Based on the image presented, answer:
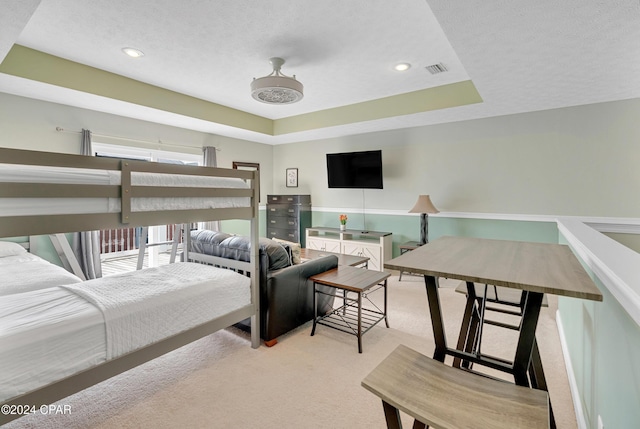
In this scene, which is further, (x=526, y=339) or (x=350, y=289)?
(x=350, y=289)

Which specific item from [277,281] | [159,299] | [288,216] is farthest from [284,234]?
[159,299]

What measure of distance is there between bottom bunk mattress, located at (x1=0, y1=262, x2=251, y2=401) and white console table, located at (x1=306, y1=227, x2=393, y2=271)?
2.82 metres

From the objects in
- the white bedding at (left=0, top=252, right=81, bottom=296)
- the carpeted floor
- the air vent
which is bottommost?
the carpeted floor

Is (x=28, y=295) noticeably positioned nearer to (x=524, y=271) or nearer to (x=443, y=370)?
(x=443, y=370)

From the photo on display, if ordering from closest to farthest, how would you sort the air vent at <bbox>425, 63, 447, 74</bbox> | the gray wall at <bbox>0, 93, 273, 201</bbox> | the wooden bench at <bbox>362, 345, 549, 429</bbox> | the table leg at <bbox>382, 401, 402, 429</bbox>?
1. the wooden bench at <bbox>362, 345, 549, 429</bbox>
2. the table leg at <bbox>382, 401, 402, 429</bbox>
3. the air vent at <bbox>425, 63, 447, 74</bbox>
4. the gray wall at <bbox>0, 93, 273, 201</bbox>

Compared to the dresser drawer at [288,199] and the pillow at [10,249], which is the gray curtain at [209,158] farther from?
the pillow at [10,249]

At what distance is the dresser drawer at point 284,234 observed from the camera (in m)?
5.76

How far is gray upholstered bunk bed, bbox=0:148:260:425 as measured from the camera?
4.50 ft

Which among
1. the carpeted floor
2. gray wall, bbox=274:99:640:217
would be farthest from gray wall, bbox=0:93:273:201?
the carpeted floor

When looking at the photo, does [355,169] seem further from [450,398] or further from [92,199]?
[450,398]

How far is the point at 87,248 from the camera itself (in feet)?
12.4

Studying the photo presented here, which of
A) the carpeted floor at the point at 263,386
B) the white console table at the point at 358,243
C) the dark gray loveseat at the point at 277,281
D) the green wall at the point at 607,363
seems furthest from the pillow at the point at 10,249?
the green wall at the point at 607,363

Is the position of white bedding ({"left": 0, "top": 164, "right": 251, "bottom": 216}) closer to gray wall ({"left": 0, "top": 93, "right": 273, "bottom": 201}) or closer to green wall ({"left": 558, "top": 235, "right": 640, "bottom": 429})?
green wall ({"left": 558, "top": 235, "right": 640, "bottom": 429})

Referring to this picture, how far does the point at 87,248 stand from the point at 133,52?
97.7 inches
